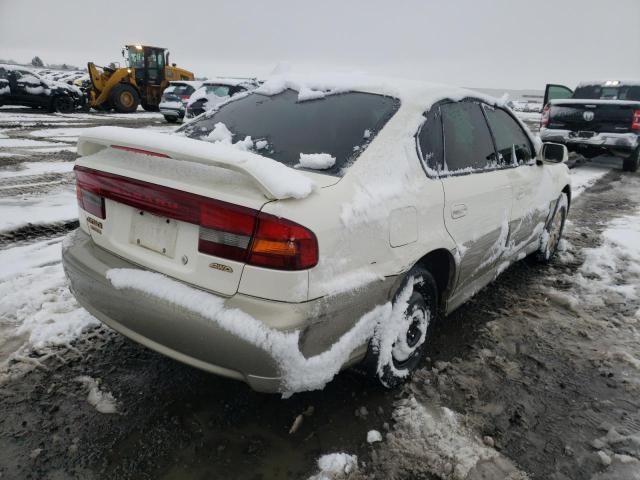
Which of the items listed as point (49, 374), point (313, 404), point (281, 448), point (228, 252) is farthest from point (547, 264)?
point (49, 374)

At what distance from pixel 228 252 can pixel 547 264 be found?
3950mm

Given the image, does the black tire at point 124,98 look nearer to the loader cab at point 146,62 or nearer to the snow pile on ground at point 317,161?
the loader cab at point 146,62

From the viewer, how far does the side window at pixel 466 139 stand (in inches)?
108

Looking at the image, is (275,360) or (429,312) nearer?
(275,360)

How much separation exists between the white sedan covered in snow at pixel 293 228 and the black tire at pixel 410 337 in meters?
0.01

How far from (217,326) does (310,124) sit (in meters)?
1.25

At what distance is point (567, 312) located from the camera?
3764mm

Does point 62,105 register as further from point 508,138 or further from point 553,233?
point 508,138

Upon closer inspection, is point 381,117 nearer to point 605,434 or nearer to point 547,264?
point 605,434

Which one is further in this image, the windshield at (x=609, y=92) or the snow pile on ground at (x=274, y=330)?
the windshield at (x=609, y=92)

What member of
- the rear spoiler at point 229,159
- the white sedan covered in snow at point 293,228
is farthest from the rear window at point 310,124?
the rear spoiler at point 229,159

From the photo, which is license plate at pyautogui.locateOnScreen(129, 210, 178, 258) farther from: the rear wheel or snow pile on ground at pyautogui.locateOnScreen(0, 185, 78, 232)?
the rear wheel

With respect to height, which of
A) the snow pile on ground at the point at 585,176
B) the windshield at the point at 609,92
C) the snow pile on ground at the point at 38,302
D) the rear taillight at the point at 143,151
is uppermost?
the windshield at the point at 609,92

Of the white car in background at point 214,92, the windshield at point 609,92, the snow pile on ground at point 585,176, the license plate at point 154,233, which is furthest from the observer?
the white car in background at point 214,92
